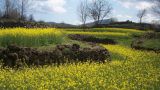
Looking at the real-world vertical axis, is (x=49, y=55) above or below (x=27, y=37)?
below

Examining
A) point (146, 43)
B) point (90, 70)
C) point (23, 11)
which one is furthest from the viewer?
point (23, 11)

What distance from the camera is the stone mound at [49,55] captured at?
61.4 ft

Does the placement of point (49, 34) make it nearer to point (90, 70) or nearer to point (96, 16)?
point (90, 70)

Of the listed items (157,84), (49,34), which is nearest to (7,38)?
(49,34)

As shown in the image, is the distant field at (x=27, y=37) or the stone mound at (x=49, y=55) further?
the distant field at (x=27, y=37)

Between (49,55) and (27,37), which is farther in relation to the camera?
(27,37)

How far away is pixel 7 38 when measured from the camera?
2156cm

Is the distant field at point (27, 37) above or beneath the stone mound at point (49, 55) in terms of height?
above

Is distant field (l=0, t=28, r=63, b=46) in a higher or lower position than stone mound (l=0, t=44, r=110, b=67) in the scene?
higher

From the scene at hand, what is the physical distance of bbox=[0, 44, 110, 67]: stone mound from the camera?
1872 centimetres

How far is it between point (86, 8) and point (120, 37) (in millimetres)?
49630

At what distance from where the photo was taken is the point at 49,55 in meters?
20.3

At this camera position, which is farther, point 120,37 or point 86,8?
point 86,8

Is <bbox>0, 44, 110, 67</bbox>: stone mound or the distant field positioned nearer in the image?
<bbox>0, 44, 110, 67</bbox>: stone mound
